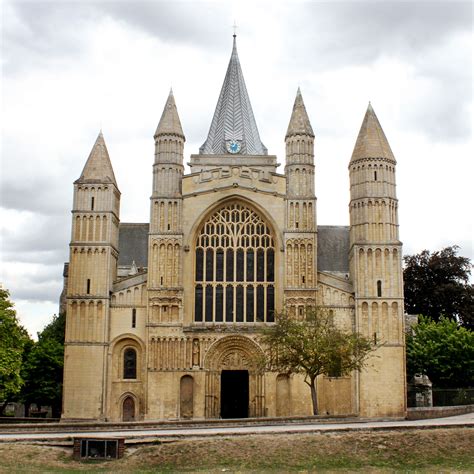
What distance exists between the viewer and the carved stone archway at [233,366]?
164ft

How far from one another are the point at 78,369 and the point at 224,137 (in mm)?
26776

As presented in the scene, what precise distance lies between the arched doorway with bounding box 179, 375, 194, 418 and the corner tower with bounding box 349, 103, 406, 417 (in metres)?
10.8

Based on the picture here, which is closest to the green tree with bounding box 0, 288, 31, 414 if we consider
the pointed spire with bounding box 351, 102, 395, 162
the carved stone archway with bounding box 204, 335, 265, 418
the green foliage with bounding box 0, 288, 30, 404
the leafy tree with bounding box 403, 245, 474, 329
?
the green foliage with bounding box 0, 288, 30, 404

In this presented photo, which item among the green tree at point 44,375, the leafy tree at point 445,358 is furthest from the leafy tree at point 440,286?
the green tree at point 44,375

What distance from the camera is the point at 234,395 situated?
51.8 m

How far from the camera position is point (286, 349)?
44594 millimetres

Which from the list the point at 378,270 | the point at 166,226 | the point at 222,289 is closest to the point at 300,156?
the point at 378,270

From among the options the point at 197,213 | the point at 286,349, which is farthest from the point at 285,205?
the point at 286,349

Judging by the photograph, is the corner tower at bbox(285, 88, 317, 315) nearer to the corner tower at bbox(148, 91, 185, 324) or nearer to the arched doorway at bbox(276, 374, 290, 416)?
the arched doorway at bbox(276, 374, 290, 416)

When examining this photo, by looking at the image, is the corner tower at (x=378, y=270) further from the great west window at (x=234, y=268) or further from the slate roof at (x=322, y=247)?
the slate roof at (x=322, y=247)

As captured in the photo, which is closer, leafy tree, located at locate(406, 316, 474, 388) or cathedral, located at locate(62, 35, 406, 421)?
cathedral, located at locate(62, 35, 406, 421)

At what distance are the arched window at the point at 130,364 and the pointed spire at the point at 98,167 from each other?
11.6m

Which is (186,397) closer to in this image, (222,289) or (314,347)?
(222,289)

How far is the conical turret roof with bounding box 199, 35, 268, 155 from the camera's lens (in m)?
67.9
